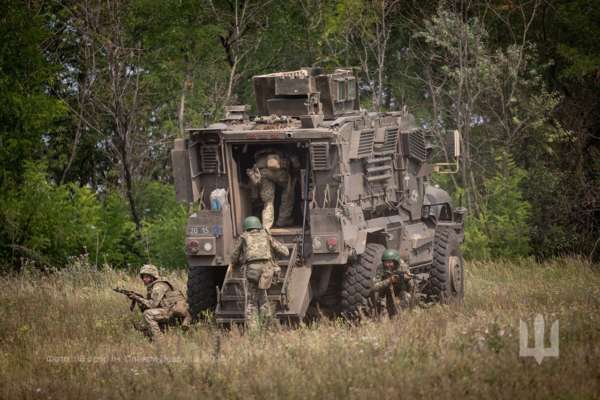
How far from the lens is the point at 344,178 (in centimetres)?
1523

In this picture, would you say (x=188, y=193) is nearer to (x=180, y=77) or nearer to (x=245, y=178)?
(x=245, y=178)

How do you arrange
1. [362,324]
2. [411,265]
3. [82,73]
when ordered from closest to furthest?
[362,324] < [411,265] < [82,73]

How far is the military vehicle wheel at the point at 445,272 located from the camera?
17.4 m

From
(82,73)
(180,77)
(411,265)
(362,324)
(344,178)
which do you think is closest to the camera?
(362,324)

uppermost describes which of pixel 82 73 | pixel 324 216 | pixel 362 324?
pixel 82 73

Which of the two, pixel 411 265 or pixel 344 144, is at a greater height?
pixel 344 144

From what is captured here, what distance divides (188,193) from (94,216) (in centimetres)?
796

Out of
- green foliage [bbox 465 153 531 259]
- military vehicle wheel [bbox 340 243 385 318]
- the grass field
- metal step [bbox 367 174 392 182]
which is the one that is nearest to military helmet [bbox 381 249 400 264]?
military vehicle wheel [bbox 340 243 385 318]

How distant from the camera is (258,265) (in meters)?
14.6

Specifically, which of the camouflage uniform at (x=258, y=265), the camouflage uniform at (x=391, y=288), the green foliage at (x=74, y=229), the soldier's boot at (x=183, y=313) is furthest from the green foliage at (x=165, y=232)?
the camouflage uniform at (x=258, y=265)

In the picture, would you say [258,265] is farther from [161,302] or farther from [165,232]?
[165,232]

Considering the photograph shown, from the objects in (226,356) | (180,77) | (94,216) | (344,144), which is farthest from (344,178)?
(180,77)

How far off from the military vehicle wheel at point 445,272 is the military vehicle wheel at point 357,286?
2148 mm

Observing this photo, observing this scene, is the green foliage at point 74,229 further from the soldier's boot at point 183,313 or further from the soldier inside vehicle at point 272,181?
the soldier's boot at point 183,313
